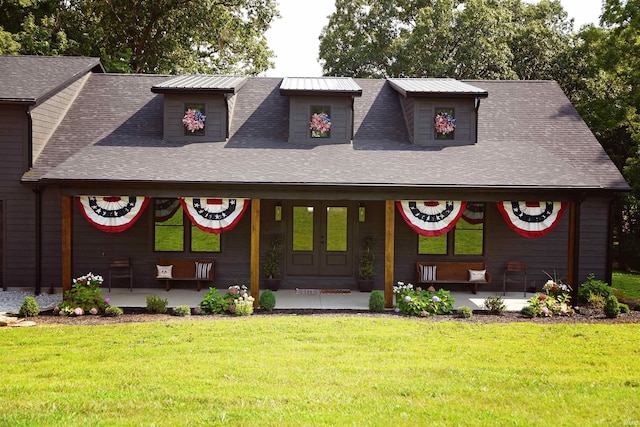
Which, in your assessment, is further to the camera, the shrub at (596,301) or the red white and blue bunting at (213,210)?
the shrub at (596,301)

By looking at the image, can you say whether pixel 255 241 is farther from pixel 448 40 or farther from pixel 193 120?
pixel 448 40

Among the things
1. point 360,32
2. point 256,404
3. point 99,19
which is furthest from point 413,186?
point 360,32

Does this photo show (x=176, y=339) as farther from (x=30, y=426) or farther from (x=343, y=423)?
(x=343, y=423)

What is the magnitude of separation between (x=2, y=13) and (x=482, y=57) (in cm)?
2215

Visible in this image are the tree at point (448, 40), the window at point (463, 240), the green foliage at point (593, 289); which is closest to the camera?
the green foliage at point (593, 289)

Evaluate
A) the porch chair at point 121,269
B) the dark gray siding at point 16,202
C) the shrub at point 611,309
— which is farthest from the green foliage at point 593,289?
the dark gray siding at point 16,202

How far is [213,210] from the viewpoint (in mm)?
13438

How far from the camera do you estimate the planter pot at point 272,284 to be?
1556 centimetres

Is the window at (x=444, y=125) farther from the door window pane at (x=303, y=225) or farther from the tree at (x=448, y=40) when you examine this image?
the tree at (x=448, y=40)

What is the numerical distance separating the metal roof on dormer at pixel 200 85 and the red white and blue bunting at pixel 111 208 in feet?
12.2

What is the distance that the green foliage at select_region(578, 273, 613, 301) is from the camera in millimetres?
14484

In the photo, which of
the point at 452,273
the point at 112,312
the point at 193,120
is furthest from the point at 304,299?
the point at 193,120

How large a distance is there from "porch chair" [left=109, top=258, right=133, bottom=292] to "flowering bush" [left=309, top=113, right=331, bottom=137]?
609 cm

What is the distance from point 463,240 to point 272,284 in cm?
535
